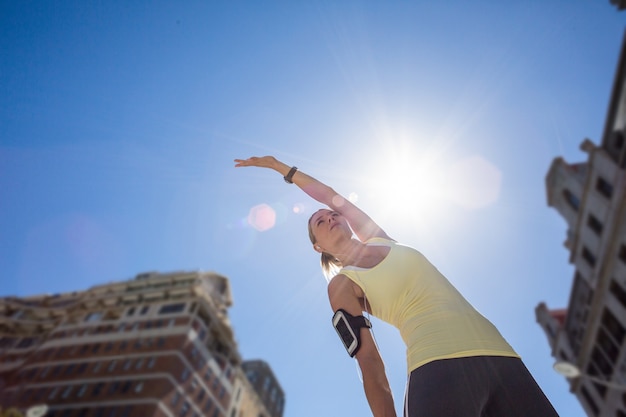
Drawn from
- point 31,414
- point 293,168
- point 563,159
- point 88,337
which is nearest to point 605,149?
point 563,159

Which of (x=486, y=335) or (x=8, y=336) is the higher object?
(x=8, y=336)

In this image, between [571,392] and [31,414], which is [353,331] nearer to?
[31,414]

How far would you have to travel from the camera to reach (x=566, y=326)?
1339 inches

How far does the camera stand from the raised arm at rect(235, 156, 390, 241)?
9.87ft

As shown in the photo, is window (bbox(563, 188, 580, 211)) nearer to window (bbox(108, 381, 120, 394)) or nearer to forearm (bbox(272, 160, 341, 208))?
forearm (bbox(272, 160, 341, 208))

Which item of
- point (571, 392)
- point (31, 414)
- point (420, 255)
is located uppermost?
point (31, 414)

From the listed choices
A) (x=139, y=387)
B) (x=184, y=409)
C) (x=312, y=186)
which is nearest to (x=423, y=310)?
(x=312, y=186)

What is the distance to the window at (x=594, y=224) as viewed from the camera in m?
26.1

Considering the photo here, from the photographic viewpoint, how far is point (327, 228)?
2.70 meters

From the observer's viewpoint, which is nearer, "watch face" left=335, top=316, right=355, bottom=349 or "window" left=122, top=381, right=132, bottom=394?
"watch face" left=335, top=316, right=355, bottom=349

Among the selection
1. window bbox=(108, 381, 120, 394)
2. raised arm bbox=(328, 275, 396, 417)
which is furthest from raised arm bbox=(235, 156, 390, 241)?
window bbox=(108, 381, 120, 394)

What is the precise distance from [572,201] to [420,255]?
3499cm

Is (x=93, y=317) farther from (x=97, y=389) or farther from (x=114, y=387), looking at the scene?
(x=114, y=387)

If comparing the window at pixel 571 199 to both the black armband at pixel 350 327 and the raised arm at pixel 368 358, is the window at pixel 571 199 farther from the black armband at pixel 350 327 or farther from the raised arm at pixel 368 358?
the black armband at pixel 350 327
